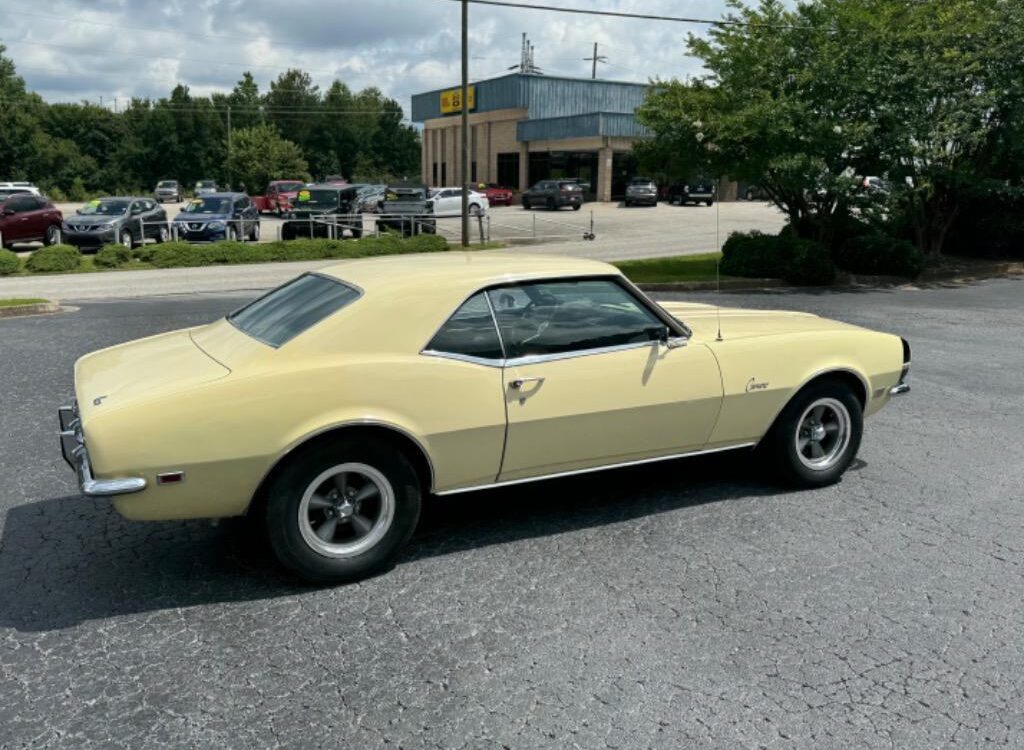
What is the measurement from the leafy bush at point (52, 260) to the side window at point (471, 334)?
63.6 ft

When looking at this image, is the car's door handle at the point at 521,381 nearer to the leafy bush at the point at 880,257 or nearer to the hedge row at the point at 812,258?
the hedge row at the point at 812,258

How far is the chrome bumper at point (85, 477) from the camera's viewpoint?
11.6ft

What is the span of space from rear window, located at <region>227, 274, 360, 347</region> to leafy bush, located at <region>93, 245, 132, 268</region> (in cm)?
1841

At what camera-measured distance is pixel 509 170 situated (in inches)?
2429

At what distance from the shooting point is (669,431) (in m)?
4.70

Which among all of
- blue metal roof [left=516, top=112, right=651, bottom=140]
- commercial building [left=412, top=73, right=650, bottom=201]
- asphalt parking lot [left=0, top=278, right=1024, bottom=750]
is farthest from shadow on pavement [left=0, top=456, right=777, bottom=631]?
commercial building [left=412, top=73, right=650, bottom=201]

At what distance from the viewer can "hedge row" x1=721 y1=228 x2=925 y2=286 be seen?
17.0 meters

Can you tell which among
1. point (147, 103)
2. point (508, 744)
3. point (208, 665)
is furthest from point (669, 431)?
point (147, 103)

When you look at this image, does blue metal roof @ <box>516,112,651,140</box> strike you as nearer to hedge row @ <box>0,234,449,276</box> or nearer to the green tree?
the green tree

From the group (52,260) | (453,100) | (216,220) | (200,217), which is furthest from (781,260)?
(453,100)

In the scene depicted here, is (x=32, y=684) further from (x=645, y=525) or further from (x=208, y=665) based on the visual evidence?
(x=645, y=525)

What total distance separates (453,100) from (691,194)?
911 inches

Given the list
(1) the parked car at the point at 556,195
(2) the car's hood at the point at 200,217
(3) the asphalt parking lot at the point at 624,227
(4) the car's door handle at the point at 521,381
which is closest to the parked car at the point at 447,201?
(3) the asphalt parking lot at the point at 624,227

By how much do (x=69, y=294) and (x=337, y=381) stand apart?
49.6 ft
